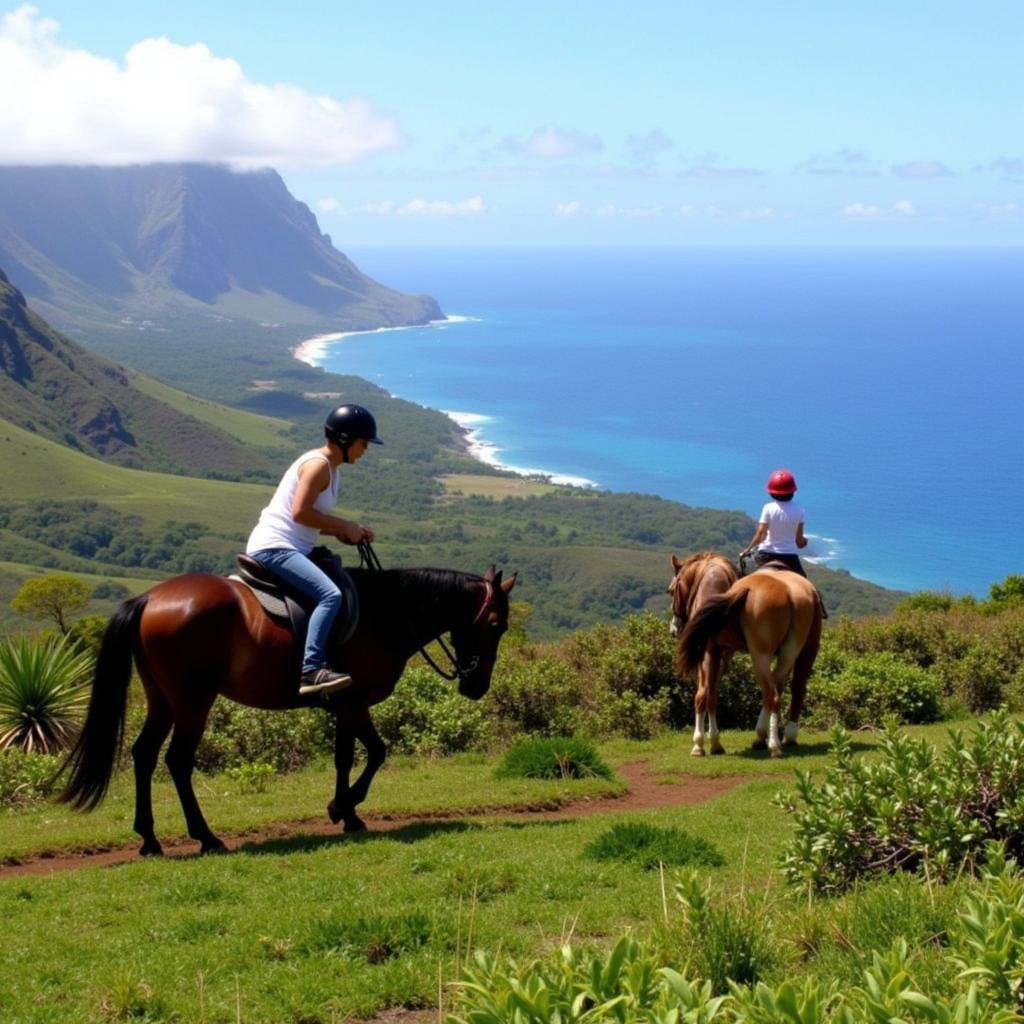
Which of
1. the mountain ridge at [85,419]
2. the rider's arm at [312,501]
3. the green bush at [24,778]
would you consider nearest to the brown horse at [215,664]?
the rider's arm at [312,501]

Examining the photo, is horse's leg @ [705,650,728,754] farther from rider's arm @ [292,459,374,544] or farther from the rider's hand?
rider's arm @ [292,459,374,544]

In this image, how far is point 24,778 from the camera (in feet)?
38.1

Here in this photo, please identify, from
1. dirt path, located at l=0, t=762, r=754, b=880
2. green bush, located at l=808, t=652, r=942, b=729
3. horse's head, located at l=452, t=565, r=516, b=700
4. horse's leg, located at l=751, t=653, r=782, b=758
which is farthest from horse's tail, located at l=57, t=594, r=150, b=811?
green bush, located at l=808, t=652, r=942, b=729

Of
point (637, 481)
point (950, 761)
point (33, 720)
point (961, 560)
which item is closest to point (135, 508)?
point (637, 481)

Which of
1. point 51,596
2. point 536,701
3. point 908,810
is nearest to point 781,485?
point 536,701

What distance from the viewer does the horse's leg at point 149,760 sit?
8.85m

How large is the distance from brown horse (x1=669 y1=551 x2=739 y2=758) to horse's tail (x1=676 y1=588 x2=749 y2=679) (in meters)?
0.15

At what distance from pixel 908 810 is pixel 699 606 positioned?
6022mm

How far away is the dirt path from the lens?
9.14m

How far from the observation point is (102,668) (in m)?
8.84

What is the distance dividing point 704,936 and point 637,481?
16246 cm

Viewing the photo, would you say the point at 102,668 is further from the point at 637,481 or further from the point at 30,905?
the point at 637,481

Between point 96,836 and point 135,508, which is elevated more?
point 96,836

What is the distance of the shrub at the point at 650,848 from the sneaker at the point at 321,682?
1.98 m
